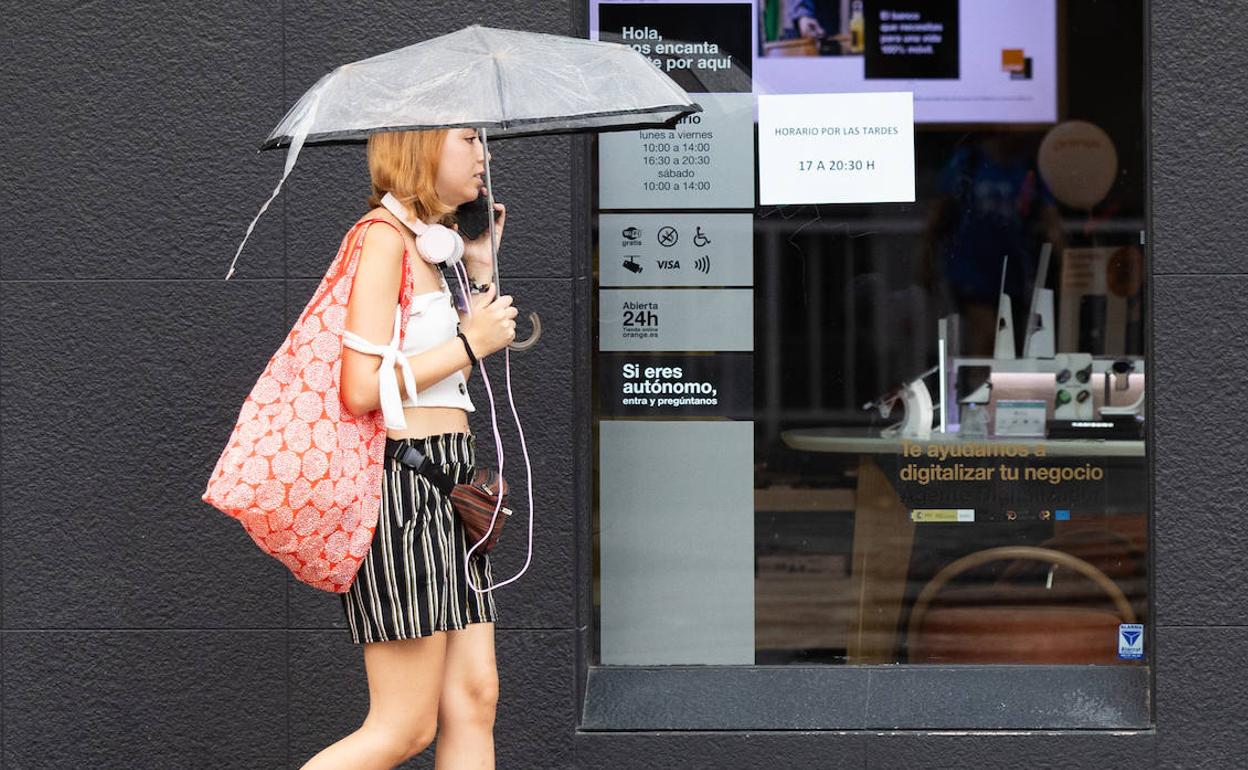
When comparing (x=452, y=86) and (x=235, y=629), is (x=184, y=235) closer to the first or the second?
(x=235, y=629)

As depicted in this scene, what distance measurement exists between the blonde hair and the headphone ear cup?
0.21ft

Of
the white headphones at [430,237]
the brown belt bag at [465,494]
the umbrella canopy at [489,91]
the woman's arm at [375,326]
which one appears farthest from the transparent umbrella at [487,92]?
the brown belt bag at [465,494]

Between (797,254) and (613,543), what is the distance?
1.11 m

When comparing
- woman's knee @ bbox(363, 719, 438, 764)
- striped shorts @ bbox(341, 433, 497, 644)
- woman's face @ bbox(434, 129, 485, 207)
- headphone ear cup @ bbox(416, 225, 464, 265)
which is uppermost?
woman's face @ bbox(434, 129, 485, 207)

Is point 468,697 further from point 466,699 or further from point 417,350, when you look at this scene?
point 417,350

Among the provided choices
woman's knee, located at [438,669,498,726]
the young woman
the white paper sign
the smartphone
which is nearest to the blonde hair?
the young woman

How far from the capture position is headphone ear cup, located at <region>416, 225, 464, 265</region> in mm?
3684

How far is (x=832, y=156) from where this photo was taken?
17.4 feet

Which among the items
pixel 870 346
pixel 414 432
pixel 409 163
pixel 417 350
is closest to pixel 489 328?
pixel 417 350

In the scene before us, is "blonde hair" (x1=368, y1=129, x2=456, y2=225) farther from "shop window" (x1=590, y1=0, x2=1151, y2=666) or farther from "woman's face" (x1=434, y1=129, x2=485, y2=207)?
"shop window" (x1=590, y1=0, x2=1151, y2=666)

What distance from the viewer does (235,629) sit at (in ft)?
16.9

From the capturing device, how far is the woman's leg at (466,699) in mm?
3896

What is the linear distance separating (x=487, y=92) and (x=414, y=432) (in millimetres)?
783

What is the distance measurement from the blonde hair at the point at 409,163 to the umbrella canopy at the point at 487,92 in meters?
0.09
